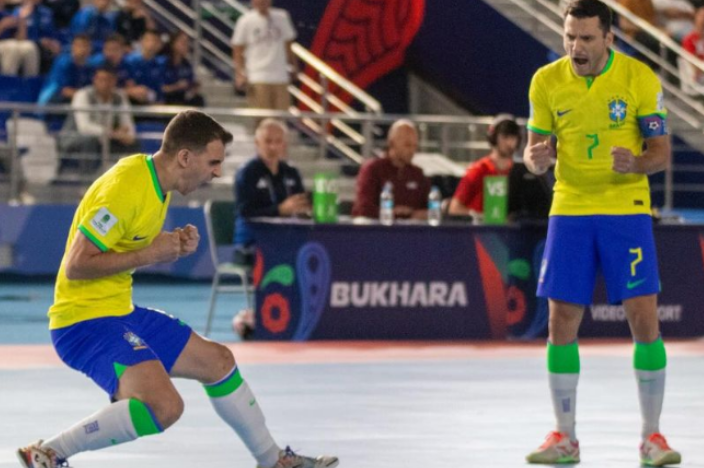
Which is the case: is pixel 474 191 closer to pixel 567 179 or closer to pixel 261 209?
pixel 261 209

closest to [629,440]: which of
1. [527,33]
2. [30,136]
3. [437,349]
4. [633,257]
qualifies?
[633,257]

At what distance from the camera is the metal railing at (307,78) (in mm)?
20203

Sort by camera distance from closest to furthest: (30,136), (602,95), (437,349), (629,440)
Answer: (602,95)
(629,440)
(437,349)
(30,136)

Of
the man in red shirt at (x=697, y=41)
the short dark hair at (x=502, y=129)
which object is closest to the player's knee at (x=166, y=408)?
the short dark hair at (x=502, y=129)

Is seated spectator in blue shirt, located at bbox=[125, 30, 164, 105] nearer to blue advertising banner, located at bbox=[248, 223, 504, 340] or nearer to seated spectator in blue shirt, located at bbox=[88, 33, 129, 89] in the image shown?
seated spectator in blue shirt, located at bbox=[88, 33, 129, 89]

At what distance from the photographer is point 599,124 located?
24.3ft

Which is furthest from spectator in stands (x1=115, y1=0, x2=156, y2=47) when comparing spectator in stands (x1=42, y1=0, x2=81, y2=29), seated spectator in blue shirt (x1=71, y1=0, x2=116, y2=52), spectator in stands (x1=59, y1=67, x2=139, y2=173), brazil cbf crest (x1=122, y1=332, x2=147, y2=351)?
brazil cbf crest (x1=122, y1=332, x2=147, y2=351)

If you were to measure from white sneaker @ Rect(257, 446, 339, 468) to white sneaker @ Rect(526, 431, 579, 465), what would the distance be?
3.14ft

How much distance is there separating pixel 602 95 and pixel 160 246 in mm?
2242

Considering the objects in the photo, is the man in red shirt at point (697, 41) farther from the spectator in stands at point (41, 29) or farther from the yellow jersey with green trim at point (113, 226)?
the yellow jersey with green trim at point (113, 226)

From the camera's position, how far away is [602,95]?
7.40m

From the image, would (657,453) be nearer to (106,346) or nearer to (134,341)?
(134,341)

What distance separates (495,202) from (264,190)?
1.82 metres

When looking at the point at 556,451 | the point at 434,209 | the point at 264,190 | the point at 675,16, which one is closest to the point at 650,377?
the point at 556,451
